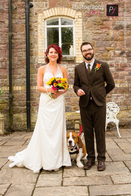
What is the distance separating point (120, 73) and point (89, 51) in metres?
4.44

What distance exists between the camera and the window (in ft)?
24.7

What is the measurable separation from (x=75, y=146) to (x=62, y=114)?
0.60 m

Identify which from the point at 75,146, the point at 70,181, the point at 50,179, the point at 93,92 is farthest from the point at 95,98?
the point at 50,179

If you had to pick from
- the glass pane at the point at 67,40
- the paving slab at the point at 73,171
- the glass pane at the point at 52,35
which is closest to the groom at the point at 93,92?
the paving slab at the point at 73,171

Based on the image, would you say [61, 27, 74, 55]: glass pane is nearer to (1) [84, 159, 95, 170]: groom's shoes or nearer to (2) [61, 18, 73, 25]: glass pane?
(2) [61, 18, 73, 25]: glass pane

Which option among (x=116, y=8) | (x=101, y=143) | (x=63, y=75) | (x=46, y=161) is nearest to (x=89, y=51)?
(x=63, y=75)

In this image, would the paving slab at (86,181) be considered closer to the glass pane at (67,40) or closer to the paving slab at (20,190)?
the paving slab at (20,190)

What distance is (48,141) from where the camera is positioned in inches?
137

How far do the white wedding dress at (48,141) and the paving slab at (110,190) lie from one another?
2.97 ft

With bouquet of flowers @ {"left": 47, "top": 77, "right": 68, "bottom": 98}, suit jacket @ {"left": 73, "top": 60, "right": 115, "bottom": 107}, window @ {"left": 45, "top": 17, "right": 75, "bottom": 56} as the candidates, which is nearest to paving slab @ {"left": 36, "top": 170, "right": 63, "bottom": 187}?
suit jacket @ {"left": 73, "top": 60, "right": 115, "bottom": 107}

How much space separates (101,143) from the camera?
3.50 meters

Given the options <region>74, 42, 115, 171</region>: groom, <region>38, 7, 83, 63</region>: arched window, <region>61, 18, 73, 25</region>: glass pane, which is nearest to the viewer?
<region>74, 42, 115, 171</region>: groom

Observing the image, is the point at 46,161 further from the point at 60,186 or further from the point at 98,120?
the point at 98,120

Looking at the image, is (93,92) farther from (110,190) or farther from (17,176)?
(17,176)
